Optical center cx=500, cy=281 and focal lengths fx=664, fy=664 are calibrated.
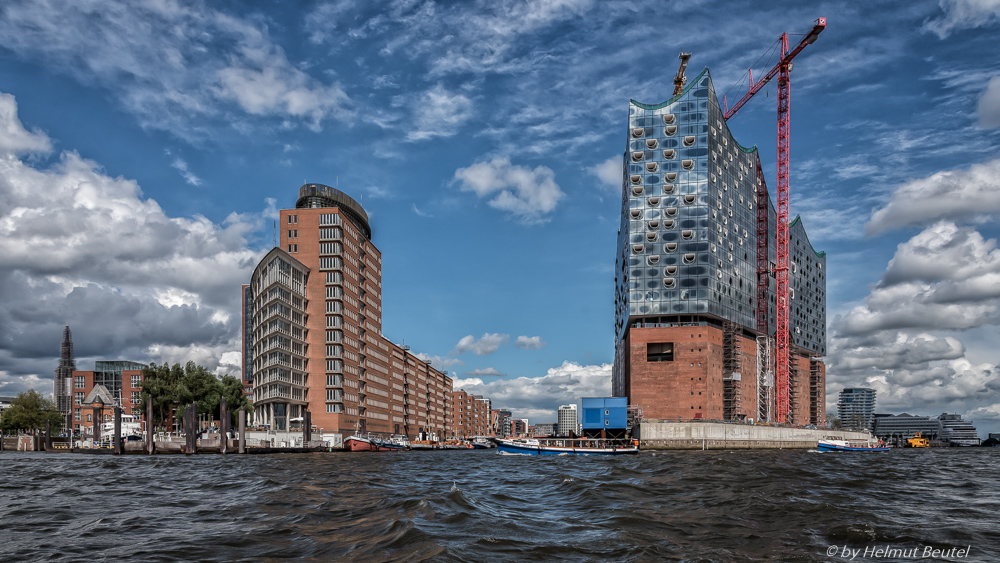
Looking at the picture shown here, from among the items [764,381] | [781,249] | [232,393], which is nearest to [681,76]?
[781,249]

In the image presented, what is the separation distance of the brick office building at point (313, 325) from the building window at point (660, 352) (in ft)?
207

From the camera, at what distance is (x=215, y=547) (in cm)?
1752

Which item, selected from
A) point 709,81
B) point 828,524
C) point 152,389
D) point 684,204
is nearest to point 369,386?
point 152,389

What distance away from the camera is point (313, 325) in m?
135

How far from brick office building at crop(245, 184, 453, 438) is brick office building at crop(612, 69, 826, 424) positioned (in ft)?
196

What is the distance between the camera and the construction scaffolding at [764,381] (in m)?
155

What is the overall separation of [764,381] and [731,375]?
784 inches

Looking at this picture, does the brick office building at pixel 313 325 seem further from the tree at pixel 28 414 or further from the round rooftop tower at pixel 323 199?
the tree at pixel 28 414

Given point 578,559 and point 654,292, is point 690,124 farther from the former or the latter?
point 578,559

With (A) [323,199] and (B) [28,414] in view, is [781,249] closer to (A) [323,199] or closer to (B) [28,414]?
(A) [323,199]

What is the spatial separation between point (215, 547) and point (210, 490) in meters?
17.5

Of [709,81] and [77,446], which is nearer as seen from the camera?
[77,446]

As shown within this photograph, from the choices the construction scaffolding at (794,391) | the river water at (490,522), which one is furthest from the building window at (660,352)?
the river water at (490,522)

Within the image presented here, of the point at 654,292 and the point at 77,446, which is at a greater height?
the point at 654,292
